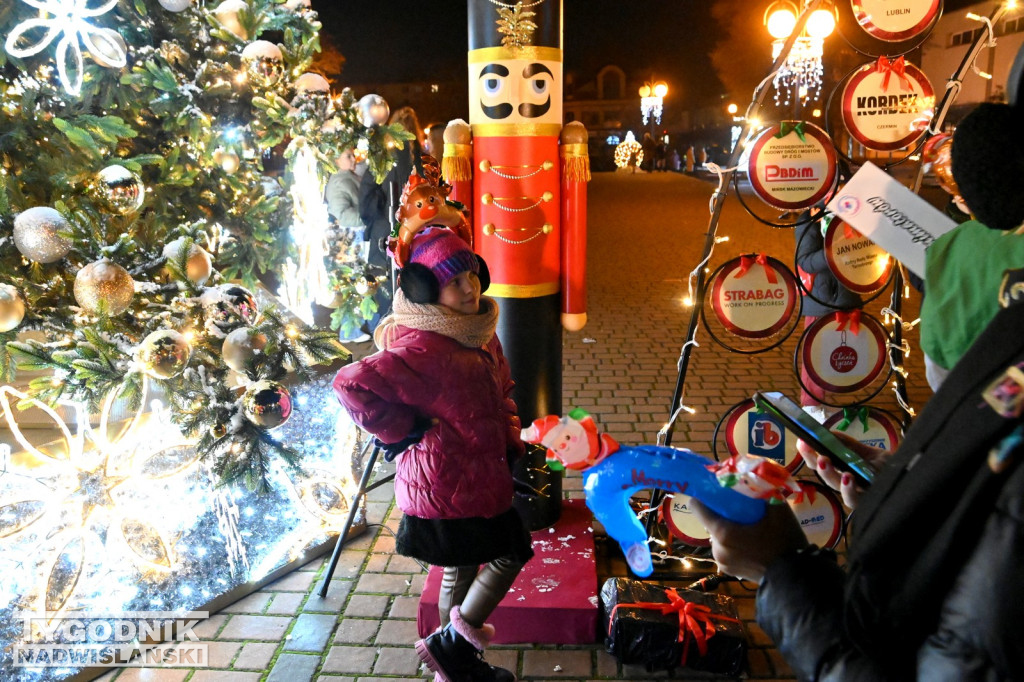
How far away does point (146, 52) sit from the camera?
10.6ft

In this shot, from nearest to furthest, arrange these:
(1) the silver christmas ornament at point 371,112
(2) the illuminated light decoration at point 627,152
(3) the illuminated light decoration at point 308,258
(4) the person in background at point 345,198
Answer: (1) the silver christmas ornament at point 371,112 < (3) the illuminated light decoration at point 308,258 < (4) the person in background at point 345,198 < (2) the illuminated light decoration at point 627,152

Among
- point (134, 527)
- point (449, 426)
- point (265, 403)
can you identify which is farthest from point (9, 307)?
point (449, 426)

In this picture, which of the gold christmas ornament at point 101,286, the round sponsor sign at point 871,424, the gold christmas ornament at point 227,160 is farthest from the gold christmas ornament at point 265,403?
the round sponsor sign at point 871,424

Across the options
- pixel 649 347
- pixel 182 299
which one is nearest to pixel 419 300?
pixel 182 299

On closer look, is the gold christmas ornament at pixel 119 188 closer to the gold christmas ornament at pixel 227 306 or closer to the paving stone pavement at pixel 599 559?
the gold christmas ornament at pixel 227 306

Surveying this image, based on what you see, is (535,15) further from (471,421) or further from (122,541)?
(122,541)

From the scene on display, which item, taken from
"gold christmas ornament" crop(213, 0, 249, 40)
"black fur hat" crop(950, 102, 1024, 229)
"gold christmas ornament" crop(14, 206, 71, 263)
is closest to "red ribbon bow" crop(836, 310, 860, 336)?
"black fur hat" crop(950, 102, 1024, 229)

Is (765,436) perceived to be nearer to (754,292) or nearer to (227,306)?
(754,292)

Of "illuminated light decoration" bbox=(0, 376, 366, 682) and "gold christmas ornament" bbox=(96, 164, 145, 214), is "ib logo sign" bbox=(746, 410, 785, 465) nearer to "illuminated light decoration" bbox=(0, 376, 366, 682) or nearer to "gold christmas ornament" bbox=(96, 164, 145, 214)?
"illuminated light decoration" bbox=(0, 376, 366, 682)

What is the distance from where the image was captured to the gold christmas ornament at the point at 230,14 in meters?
3.46

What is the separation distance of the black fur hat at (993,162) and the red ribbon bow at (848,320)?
2.19m

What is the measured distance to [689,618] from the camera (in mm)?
3008

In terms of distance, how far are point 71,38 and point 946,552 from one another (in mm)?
3352

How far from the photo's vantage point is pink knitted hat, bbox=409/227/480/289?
258 centimetres
